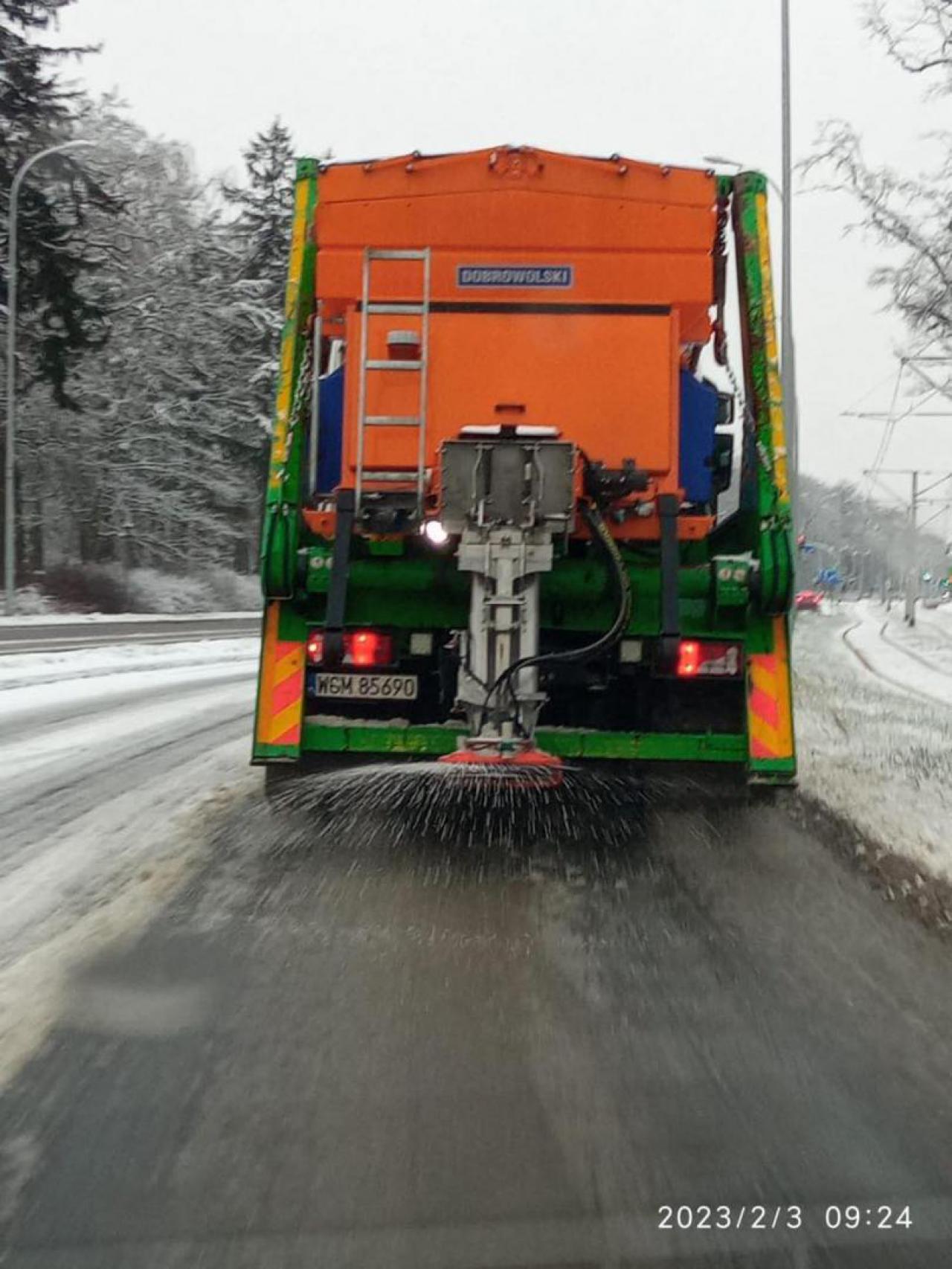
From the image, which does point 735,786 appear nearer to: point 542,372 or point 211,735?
point 542,372

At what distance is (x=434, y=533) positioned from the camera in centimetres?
623

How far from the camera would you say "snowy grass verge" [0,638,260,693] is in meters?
16.0

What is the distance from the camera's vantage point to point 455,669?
21.6 feet

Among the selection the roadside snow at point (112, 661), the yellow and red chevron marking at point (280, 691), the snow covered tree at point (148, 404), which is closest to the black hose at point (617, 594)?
the yellow and red chevron marking at point (280, 691)

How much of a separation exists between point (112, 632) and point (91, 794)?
21.0m

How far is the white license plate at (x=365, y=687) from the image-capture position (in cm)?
661

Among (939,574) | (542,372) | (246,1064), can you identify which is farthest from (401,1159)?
(939,574)

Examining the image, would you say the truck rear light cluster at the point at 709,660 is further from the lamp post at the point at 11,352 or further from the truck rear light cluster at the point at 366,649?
the lamp post at the point at 11,352

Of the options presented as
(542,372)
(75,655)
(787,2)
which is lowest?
(75,655)

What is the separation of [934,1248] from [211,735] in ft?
27.7

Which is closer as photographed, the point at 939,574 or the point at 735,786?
the point at 735,786

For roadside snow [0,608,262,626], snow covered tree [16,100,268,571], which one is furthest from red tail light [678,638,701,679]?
snow covered tree [16,100,268,571]

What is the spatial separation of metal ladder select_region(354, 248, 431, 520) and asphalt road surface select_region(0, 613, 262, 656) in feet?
41.6

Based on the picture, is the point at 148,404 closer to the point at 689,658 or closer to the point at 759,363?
the point at 759,363
